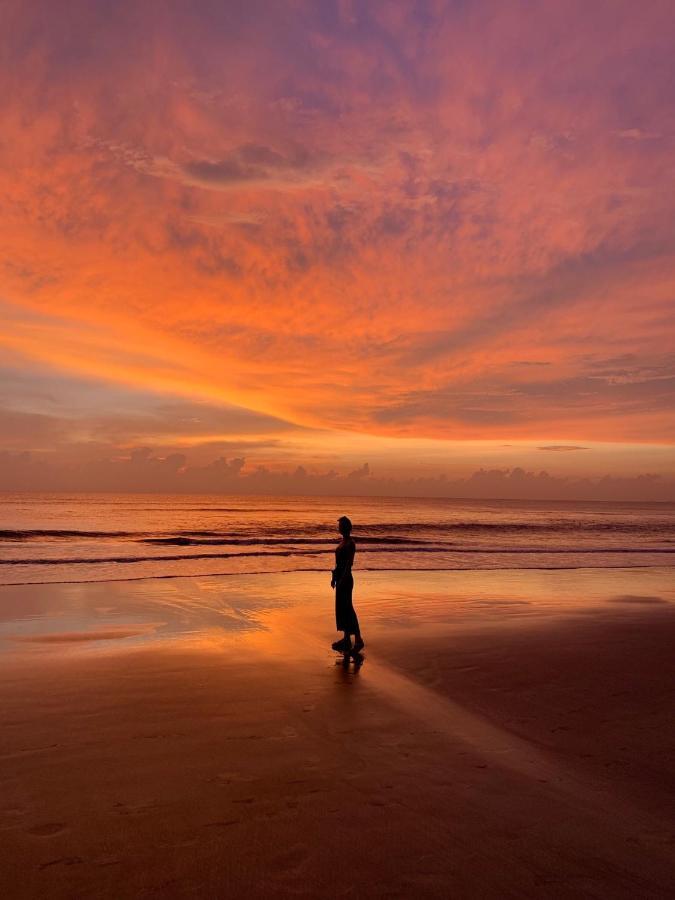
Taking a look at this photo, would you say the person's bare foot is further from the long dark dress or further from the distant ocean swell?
the distant ocean swell

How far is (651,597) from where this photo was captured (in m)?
19.8

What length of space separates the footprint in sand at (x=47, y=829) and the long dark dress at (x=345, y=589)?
6819 mm


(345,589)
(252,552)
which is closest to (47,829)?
(345,589)

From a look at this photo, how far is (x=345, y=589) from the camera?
11359 millimetres

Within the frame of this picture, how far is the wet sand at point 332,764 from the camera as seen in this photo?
4398 millimetres

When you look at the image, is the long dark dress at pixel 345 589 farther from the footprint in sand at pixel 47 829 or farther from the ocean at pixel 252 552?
the ocean at pixel 252 552

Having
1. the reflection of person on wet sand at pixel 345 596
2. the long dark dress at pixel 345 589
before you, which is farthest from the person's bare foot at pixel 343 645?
the long dark dress at pixel 345 589

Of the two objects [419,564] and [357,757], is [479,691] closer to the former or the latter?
[357,757]

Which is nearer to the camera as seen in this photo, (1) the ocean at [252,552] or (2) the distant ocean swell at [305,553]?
(1) the ocean at [252,552]

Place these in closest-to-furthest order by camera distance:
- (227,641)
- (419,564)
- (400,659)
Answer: (400,659) → (227,641) → (419,564)

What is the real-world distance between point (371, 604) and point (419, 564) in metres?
13.5

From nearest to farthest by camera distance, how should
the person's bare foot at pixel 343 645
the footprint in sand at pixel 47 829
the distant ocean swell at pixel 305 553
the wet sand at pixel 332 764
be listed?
1. the wet sand at pixel 332 764
2. the footprint in sand at pixel 47 829
3. the person's bare foot at pixel 343 645
4. the distant ocean swell at pixel 305 553

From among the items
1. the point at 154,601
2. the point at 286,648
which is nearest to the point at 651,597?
the point at 286,648

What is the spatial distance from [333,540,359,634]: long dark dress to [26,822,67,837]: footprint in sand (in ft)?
22.4
